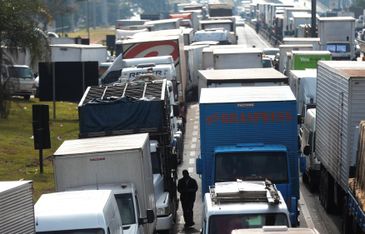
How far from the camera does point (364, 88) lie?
20578 millimetres

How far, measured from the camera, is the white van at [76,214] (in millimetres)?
14930

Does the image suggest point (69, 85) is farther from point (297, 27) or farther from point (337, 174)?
point (297, 27)

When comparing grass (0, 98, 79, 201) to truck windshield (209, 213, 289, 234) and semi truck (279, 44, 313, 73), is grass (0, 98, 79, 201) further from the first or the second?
semi truck (279, 44, 313, 73)

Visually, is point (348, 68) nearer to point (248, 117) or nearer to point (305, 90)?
point (248, 117)

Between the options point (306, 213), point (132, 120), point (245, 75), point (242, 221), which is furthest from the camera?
point (245, 75)

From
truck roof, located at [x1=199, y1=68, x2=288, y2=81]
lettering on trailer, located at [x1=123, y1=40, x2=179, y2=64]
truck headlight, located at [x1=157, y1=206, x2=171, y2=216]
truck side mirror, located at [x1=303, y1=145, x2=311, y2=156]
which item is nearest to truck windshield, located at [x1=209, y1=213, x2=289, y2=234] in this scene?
truck headlight, located at [x1=157, y1=206, x2=171, y2=216]

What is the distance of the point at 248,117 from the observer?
2102 centimetres

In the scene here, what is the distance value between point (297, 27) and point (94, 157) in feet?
234

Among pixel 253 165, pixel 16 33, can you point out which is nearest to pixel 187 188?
pixel 253 165

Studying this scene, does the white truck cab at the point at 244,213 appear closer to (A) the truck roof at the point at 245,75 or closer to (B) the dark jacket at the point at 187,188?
(B) the dark jacket at the point at 187,188

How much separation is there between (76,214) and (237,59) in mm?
27832

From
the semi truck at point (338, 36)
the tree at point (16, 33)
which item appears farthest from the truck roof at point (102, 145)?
the semi truck at point (338, 36)

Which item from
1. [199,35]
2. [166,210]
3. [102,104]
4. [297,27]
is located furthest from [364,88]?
[297,27]

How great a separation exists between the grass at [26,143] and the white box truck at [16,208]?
32.6 feet
